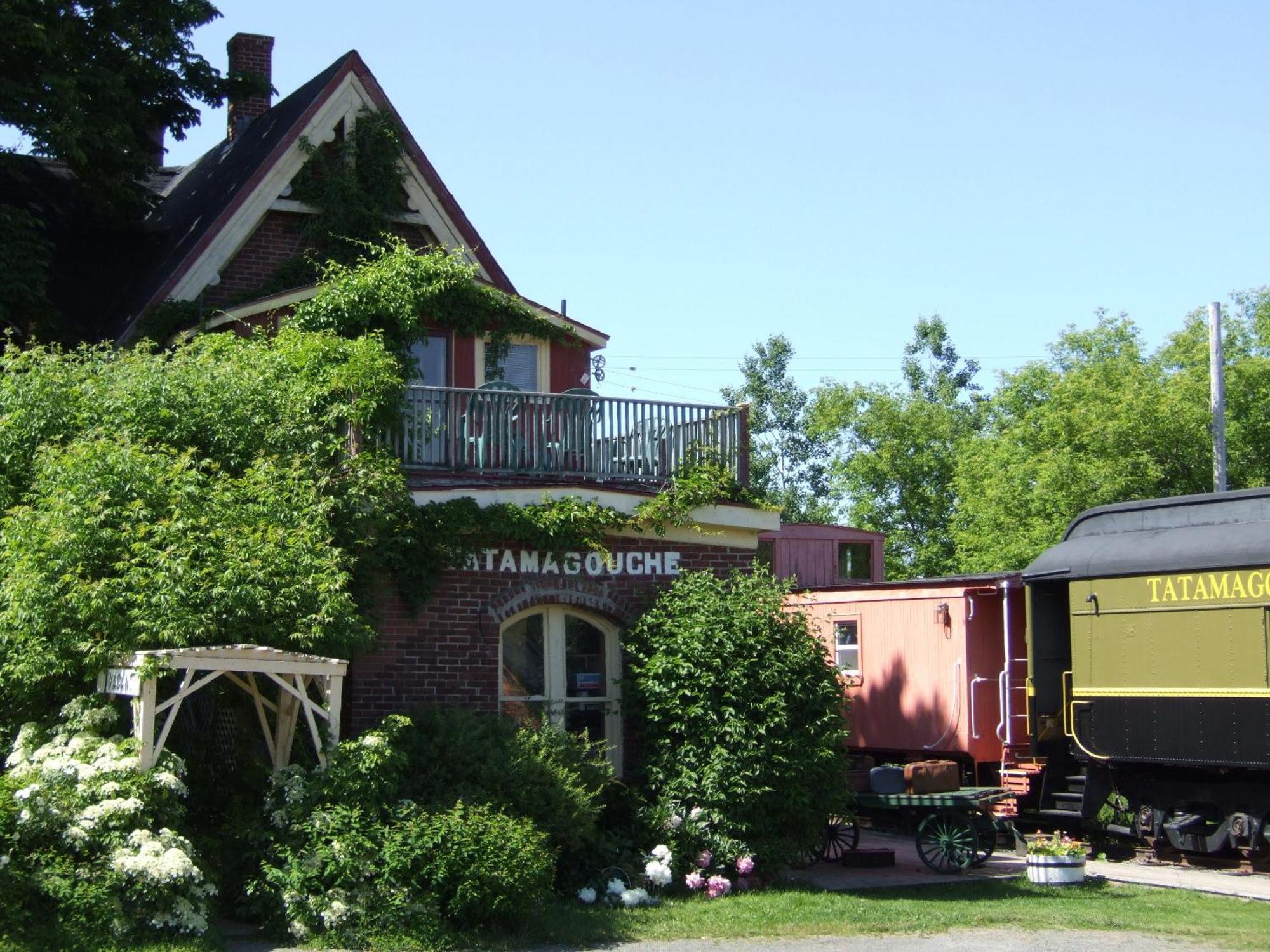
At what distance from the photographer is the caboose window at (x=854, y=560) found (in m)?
34.4

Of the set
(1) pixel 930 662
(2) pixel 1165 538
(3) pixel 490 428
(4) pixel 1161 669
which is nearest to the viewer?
(3) pixel 490 428

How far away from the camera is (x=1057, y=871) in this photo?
47.5ft

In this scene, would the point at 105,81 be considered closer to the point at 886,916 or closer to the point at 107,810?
the point at 107,810

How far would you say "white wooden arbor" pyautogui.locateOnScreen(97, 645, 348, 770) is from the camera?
10.9m

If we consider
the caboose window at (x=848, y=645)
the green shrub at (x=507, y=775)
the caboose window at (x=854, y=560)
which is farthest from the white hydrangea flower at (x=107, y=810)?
the caboose window at (x=854, y=560)

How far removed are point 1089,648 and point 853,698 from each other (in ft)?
14.0

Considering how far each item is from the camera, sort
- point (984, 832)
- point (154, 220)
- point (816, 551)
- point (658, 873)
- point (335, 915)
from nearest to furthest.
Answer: point (335, 915) < point (658, 873) < point (984, 832) < point (154, 220) < point (816, 551)

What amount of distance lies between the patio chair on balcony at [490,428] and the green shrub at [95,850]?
528 cm

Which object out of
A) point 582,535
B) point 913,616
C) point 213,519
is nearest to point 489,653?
point 582,535

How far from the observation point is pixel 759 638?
14336 mm

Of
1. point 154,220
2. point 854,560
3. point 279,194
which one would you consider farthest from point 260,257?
point 854,560

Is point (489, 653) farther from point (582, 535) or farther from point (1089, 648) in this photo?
point (1089, 648)

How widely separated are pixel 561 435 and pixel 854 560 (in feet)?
65.3

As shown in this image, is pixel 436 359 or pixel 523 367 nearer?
pixel 436 359
